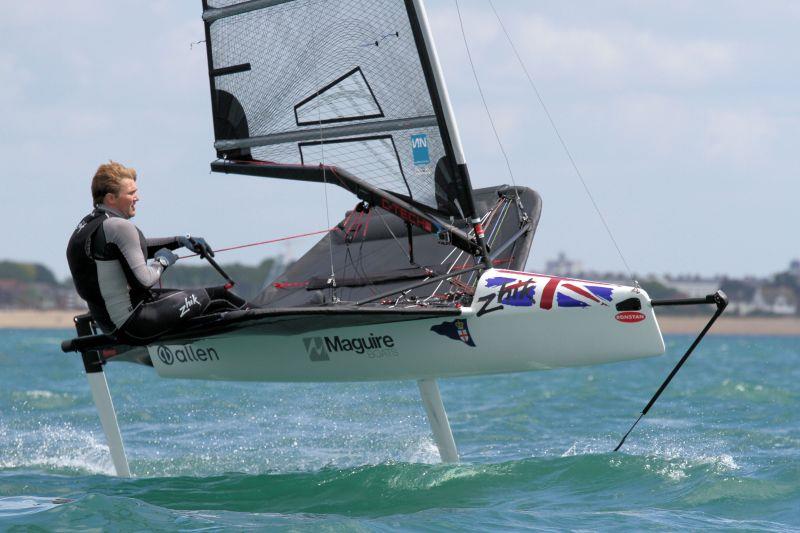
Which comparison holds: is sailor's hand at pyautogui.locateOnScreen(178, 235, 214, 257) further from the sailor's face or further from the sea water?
the sea water

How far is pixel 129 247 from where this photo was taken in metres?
4.64

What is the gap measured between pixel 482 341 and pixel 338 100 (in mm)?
1694

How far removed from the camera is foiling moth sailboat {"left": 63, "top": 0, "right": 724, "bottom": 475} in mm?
5023

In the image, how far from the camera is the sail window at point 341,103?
232 inches

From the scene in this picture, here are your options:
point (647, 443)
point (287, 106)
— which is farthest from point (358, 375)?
point (647, 443)

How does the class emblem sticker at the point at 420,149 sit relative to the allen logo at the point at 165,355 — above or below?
above

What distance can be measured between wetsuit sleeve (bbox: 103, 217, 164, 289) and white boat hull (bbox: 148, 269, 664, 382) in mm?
982

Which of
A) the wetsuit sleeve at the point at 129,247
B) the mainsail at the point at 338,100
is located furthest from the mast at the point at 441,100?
the wetsuit sleeve at the point at 129,247

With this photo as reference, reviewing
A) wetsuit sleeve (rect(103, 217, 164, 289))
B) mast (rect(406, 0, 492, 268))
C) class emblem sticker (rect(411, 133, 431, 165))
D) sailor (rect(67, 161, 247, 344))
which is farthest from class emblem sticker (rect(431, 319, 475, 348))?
wetsuit sleeve (rect(103, 217, 164, 289))

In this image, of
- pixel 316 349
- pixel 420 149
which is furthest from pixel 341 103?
pixel 316 349

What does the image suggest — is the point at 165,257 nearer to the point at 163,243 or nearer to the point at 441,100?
the point at 163,243

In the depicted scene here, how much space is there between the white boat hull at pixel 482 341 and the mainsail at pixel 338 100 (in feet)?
1.74

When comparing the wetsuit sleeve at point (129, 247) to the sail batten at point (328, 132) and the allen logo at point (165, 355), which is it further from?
the sail batten at point (328, 132)

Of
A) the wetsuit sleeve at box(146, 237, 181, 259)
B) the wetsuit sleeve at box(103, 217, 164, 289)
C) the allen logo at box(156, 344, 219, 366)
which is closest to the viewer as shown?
the wetsuit sleeve at box(103, 217, 164, 289)
